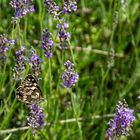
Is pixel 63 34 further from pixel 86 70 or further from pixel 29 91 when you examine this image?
pixel 86 70

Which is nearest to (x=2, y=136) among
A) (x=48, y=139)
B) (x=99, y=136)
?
(x=48, y=139)

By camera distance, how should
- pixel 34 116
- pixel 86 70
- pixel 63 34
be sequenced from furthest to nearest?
pixel 86 70 → pixel 63 34 → pixel 34 116

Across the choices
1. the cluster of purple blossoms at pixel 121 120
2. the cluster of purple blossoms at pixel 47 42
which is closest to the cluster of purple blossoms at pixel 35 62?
the cluster of purple blossoms at pixel 47 42

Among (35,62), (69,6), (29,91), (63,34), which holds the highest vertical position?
(69,6)

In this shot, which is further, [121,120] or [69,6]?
[69,6]

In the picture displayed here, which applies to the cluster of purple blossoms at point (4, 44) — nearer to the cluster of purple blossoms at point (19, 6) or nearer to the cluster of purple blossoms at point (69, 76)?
the cluster of purple blossoms at point (19, 6)

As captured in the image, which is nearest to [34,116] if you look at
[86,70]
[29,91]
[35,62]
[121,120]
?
[29,91]

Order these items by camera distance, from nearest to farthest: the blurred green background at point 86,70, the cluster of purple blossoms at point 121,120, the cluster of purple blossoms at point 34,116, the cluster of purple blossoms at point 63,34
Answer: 1. the cluster of purple blossoms at point 121,120
2. the cluster of purple blossoms at point 34,116
3. the cluster of purple blossoms at point 63,34
4. the blurred green background at point 86,70

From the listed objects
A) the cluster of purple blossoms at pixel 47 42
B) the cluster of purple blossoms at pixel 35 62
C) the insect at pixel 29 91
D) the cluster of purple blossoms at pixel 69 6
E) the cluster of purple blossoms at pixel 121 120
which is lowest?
the cluster of purple blossoms at pixel 121 120
